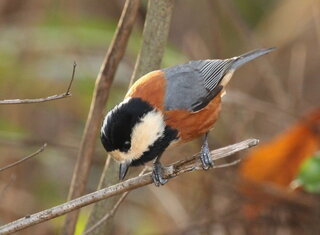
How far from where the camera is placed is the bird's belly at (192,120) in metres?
2.84

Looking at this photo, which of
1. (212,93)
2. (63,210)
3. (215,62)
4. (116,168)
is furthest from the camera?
(215,62)

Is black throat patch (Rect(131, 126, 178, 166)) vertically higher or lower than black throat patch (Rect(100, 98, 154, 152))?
lower

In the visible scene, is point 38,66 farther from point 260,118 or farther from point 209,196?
point 260,118

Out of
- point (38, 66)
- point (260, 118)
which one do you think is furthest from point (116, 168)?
point (260, 118)

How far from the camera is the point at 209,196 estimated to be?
169 inches

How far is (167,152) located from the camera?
182 inches

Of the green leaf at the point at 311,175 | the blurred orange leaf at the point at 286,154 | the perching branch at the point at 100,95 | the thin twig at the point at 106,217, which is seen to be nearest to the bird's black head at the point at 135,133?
the thin twig at the point at 106,217

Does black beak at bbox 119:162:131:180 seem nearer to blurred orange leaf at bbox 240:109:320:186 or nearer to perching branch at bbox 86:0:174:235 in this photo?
perching branch at bbox 86:0:174:235

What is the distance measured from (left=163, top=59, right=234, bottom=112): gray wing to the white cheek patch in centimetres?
13

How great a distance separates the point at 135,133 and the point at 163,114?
26 cm

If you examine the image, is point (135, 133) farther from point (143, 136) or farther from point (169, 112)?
point (169, 112)

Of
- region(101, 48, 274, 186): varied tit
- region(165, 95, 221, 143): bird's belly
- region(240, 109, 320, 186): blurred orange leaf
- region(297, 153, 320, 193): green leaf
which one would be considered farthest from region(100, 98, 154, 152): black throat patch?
region(240, 109, 320, 186): blurred orange leaf

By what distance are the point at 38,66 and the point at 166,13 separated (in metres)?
1.89

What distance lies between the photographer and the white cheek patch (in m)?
2.59
